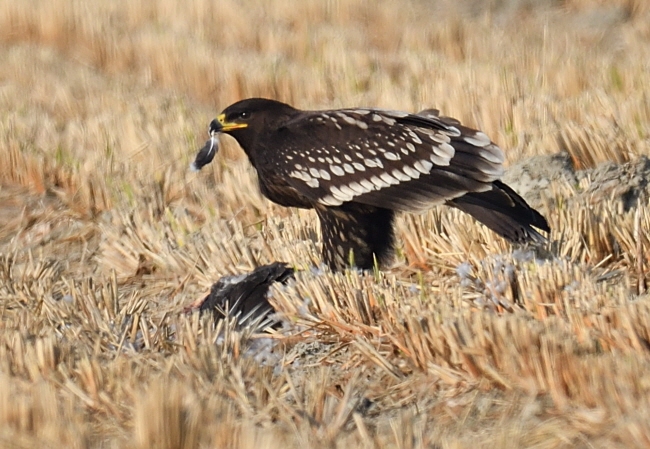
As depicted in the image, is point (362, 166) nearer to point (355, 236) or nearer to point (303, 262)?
point (355, 236)

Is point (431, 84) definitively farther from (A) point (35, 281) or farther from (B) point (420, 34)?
(A) point (35, 281)

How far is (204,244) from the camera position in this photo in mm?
5938

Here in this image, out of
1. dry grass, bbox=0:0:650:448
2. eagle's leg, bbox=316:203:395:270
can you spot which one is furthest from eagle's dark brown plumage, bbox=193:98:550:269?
dry grass, bbox=0:0:650:448

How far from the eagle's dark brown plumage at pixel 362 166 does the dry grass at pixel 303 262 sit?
258mm

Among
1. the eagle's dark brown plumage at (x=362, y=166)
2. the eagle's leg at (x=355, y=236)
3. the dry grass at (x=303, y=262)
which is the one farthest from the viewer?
the eagle's leg at (x=355, y=236)

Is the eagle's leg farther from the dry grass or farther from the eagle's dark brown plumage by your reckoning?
the dry grass

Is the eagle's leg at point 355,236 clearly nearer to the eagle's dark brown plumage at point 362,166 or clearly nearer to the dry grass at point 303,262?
the eagle's dark brown plumage at point 362,166

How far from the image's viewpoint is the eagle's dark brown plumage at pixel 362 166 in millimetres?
5109

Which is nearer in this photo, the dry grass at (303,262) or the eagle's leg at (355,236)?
the dry grass at (303,262)

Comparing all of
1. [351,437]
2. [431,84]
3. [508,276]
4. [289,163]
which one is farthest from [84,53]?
[351,437]

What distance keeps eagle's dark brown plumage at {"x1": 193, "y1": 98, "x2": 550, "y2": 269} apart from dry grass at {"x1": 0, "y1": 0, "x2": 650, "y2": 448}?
26 cm

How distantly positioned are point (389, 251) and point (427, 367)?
1.54 meters

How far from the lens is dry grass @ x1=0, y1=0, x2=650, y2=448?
346cm

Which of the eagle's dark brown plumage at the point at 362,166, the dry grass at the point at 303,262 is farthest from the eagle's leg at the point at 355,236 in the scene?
the dry grass at the point at 303,262
